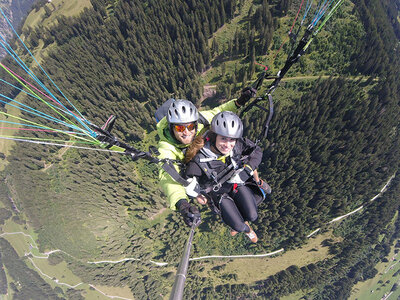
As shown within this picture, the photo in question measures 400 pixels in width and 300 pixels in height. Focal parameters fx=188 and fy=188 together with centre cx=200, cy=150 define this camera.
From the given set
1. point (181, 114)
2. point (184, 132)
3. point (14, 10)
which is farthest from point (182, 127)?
point (14, 10)

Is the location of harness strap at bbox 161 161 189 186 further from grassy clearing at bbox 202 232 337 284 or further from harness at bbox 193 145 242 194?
grassy clearing at bbox 202 232 337 284

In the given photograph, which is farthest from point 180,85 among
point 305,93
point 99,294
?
point 99,294

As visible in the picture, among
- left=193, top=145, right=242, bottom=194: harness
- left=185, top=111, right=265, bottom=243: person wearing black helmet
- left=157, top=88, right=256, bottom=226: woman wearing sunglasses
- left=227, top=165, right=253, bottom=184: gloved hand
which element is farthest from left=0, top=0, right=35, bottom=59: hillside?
left=227, top=165, right=253, bottom=184: gloved hand

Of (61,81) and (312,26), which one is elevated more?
(312,26)

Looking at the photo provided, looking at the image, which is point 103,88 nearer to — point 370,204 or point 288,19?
point 288,19

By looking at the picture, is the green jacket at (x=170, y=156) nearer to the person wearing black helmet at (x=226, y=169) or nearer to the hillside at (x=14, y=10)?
the person wearing black helmet at (x=226, y=169)
